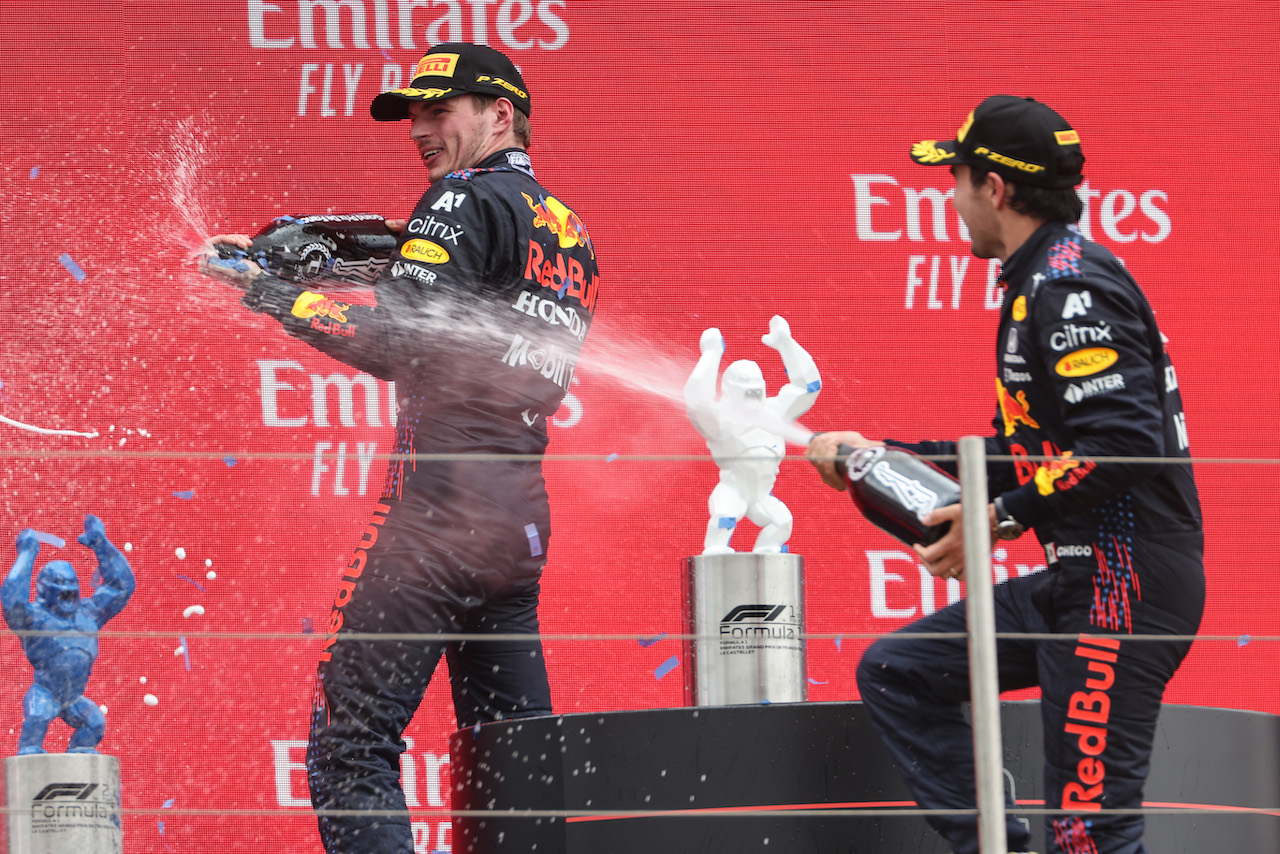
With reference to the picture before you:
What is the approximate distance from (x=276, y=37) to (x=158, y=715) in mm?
1468

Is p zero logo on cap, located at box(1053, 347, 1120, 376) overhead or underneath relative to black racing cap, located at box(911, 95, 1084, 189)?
underneath

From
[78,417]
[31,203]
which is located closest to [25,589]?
[78,417]

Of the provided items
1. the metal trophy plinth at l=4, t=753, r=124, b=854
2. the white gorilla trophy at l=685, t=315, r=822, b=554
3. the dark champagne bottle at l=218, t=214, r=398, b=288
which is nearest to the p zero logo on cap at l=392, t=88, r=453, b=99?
the dark champagne bottle at l=218, t=214, r=398, b=288

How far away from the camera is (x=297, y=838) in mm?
3453

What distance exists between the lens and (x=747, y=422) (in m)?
2.83

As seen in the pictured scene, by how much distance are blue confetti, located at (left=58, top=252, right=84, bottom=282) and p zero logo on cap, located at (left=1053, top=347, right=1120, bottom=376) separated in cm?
229

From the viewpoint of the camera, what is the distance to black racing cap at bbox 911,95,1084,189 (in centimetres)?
212

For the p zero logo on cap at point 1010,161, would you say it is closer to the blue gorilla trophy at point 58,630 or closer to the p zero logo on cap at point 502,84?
the p zero logo on cap at point 502,84

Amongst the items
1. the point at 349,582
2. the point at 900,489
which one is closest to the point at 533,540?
the point at 349,582

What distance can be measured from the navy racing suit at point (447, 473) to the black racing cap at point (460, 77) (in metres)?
0.12

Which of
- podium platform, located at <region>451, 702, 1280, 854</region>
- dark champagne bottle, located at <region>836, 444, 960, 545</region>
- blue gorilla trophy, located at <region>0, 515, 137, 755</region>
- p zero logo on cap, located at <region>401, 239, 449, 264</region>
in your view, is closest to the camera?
dark champagne bottle, located at <region>836, 444, 960, 545</region>

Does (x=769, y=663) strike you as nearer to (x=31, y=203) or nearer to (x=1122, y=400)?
(x=1122, y=400)

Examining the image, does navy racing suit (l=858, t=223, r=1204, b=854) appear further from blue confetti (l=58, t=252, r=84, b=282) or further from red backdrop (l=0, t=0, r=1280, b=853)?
blue confetti (l=58, t=252, r=84, b=282)

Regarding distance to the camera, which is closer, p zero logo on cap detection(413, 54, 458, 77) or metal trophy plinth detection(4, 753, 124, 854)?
metal trophy plinth detection(4, 753, 124, 854)
